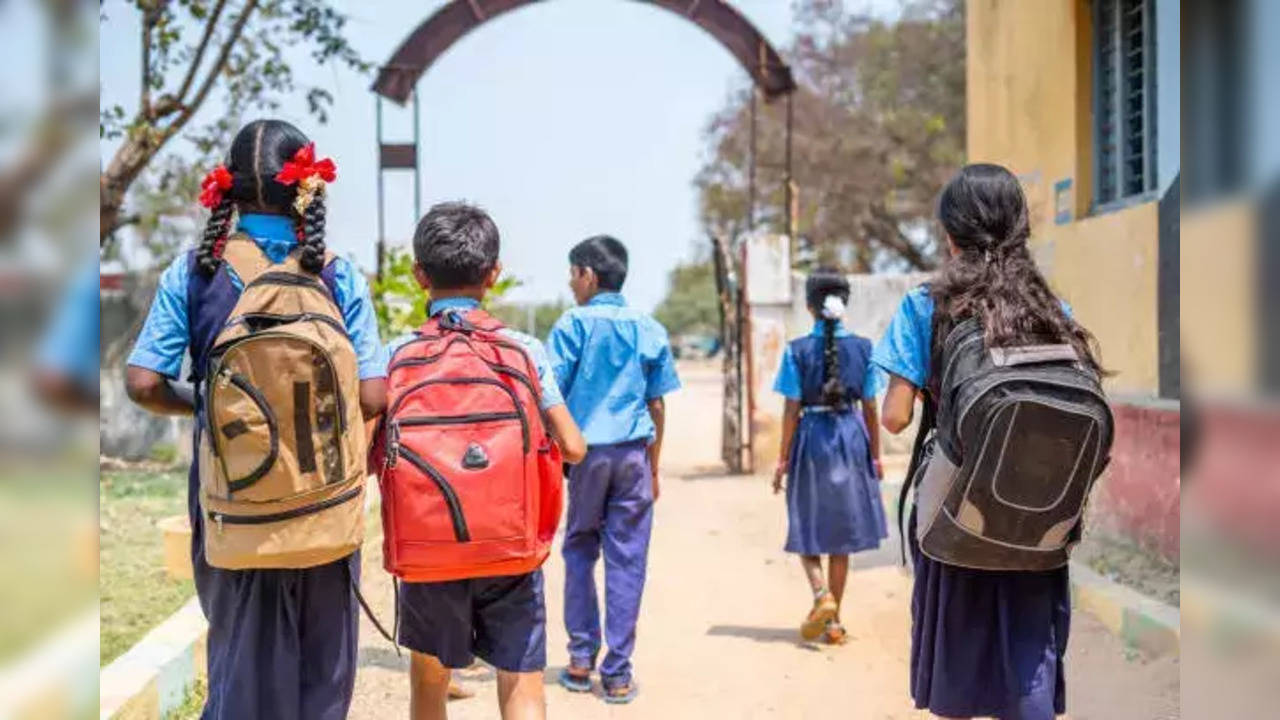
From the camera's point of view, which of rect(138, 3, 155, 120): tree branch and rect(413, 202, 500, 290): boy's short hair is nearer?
rect(413, 202, 500, 290): boy's short hair

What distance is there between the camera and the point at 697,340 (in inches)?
3337

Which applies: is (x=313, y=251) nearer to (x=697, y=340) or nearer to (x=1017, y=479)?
(x=1017, y=479)

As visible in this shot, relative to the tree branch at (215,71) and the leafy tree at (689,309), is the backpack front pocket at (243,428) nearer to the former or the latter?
the tree branch at (215,71)

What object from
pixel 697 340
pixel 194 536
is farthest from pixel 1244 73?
pixel 697 340

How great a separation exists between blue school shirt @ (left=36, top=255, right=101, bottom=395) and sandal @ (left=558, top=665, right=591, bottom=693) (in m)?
4.12

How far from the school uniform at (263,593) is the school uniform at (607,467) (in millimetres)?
2237

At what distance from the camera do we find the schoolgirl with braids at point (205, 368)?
287cm

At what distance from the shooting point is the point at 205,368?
2885 millimetres

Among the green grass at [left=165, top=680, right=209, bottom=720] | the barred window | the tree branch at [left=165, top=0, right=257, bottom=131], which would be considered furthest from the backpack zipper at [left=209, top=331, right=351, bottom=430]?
the tree branch at [left=165, top=0, right=257, bottom=131]

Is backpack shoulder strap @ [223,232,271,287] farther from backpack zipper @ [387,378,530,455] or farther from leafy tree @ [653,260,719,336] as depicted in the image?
leafy tree @ [653,260,719,336]

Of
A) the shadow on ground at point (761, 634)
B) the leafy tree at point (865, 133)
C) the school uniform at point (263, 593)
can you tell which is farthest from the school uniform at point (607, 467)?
the leafy tree at point (865, 133)

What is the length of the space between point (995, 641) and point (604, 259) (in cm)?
275

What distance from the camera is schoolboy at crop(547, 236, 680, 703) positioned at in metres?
5.18

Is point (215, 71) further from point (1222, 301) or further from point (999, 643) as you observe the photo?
point (1222, 301)
